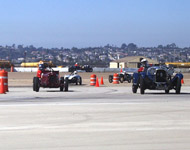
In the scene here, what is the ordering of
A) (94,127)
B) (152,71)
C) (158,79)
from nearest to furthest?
(94,127) < (158,79) < (152,71)

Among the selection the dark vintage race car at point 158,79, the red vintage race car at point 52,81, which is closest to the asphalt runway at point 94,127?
the dark vintage race car at point 158,79

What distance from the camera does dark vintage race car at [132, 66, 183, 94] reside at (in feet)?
91.2

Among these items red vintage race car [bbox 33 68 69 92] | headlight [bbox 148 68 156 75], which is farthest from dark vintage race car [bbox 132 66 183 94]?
red vintage race car [bbox 33 68 69 92]

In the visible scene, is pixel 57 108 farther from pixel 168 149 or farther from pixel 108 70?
pixel 108 70

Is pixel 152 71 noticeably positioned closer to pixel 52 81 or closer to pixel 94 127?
pixel 52 81

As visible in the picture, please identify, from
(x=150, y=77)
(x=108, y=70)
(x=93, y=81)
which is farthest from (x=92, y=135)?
(x=108, y=70)

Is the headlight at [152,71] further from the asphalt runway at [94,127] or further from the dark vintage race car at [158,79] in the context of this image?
the asphalt runway at [94,127]

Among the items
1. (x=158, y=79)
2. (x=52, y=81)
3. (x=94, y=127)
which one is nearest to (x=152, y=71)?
(x=158, y=79)

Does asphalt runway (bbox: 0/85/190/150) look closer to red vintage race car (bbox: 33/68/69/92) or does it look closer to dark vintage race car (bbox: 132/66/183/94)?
dark vintage race car (bbox: 132/66/183/94)

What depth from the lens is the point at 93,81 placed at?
135ft

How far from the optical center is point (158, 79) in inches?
1111

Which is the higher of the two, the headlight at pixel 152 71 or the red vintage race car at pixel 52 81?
the headlight at pixel 152 71

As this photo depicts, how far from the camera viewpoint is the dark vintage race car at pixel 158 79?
27.8 meters

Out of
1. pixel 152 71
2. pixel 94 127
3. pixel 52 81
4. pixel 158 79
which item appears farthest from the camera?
pixel 52 81
